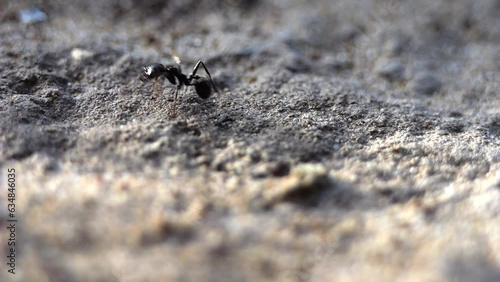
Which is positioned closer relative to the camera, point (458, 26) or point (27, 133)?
point (27, 133)

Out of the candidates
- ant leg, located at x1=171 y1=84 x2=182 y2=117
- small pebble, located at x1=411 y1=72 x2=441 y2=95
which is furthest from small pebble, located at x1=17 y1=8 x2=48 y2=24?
small pebble, located at x1=411 y1=72 x2=441 y2=95

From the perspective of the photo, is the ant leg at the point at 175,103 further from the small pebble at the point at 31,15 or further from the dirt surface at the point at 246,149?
the small pebble at the point at 31,15

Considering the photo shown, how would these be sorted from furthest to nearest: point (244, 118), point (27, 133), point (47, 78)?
point (47, 78), point (244, 118), point (27, 133)

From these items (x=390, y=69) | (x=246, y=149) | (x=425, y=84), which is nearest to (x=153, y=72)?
(x=246, y=149)

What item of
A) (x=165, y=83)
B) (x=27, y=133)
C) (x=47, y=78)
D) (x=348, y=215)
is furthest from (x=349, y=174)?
(x=47, y=78)

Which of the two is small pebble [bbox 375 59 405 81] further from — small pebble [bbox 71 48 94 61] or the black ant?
small pebble [bbox 71 48 94 61]

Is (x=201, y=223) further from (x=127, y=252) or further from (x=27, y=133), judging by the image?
(x=27, y=133)
